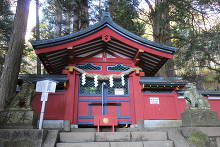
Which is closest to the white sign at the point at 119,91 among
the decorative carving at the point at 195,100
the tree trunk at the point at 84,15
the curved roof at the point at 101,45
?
the curved roof at the point at 101,45

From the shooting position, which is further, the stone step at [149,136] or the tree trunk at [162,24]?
the tree trunk at [162,24]

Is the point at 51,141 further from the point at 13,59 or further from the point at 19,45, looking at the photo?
the point at 19,45

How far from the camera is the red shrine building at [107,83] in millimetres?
7257

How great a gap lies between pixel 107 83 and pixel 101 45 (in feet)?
5.78

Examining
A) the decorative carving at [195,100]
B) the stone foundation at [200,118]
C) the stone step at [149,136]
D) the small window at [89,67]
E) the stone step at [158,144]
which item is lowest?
the stone step at [158,144]

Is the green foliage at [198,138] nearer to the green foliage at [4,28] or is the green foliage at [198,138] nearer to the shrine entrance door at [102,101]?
the shrine entrance door at [102,101]

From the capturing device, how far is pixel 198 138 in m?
5.32

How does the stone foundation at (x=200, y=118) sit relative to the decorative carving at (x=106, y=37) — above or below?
below

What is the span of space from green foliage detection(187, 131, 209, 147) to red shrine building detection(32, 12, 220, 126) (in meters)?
2.17

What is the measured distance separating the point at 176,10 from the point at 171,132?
8.95 m

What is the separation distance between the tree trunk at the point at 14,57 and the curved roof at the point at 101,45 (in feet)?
3.02

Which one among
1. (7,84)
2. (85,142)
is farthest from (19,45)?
(85,142)

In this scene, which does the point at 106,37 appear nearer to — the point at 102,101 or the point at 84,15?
the point at 102,101

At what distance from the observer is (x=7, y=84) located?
21.5 ft
